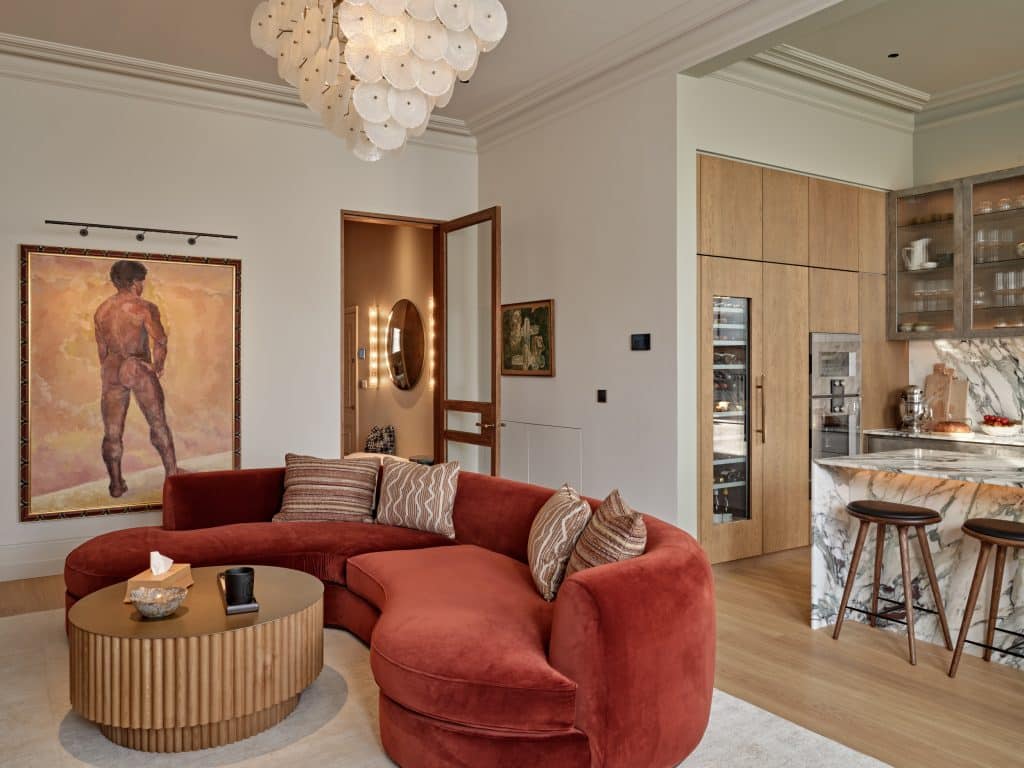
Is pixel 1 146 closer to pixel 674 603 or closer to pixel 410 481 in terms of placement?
pixel 410 481

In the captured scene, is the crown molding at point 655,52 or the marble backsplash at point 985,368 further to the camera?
the marble backsplash at point 985,368

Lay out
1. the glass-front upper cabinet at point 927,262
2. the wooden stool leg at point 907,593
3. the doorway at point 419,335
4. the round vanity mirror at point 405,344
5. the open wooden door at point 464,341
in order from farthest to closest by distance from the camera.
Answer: the round vanity mirror at point 405,344 < the doorway at point 419,335 < the open wooden door at point 464,341 < the glass-front upper cabinet at point 927,262 < the wooden stool leg at point 907,593

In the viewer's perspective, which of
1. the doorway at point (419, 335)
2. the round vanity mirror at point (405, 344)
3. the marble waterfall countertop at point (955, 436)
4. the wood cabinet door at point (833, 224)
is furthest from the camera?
the round vanity mirror at point (405, 344)

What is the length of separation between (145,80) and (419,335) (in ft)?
11.4

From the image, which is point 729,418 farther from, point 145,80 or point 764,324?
point 145,80

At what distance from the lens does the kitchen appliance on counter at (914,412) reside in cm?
588

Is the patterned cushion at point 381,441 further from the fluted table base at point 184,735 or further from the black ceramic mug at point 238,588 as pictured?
the fluted table base at point 184,735

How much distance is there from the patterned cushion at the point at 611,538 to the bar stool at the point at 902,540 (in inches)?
54.3

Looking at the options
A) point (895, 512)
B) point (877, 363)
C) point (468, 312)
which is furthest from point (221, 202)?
point (877, 363)

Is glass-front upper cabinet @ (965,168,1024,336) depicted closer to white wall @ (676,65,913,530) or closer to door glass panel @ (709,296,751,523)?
white wall @ (676,65,913,530)

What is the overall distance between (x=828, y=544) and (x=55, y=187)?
16.2 feet

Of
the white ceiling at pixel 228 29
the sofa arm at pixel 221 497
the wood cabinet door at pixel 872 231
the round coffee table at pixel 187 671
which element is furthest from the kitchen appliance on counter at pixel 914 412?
the round coffee table at pixel 187 671

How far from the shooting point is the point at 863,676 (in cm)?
338

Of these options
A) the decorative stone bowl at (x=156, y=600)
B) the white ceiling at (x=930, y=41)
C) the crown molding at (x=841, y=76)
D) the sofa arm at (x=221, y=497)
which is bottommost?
the decorative stone bowl at (x=156, y=600)
